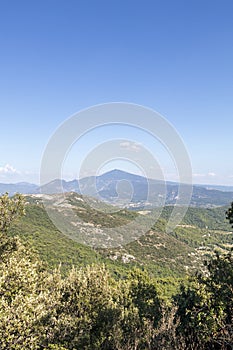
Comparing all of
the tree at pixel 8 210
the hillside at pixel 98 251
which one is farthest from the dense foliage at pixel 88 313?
the hillside at pixel 98 251

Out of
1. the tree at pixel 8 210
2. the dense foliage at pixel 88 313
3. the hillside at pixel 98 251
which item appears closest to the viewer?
the dense foliage at pixel 88 313

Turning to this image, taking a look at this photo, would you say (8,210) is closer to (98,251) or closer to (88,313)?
(88,313)

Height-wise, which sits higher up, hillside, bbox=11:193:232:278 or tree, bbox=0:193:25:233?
tree, bbox=0:193:25:233

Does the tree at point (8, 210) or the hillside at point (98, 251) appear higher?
the tree at point (8, 210)

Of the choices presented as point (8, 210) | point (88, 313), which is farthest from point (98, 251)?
point (88, 313)

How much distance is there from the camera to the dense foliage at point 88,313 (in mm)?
12250

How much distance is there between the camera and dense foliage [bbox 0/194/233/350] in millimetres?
12250

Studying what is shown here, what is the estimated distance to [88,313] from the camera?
61.9ft

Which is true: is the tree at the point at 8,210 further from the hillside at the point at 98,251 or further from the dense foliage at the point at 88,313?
the hillside at the point at 98,251

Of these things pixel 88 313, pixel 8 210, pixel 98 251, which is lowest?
pixel 98 251

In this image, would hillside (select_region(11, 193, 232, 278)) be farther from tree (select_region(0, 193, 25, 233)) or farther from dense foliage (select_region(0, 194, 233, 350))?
dense foliage (select_region(0, 194, 233, 350))

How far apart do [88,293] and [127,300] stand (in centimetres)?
1070

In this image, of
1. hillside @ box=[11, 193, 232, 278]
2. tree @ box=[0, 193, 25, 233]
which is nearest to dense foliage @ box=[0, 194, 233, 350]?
tree @ box=[0, 193, 25, 233]

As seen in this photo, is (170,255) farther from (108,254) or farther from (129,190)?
(129,190)
